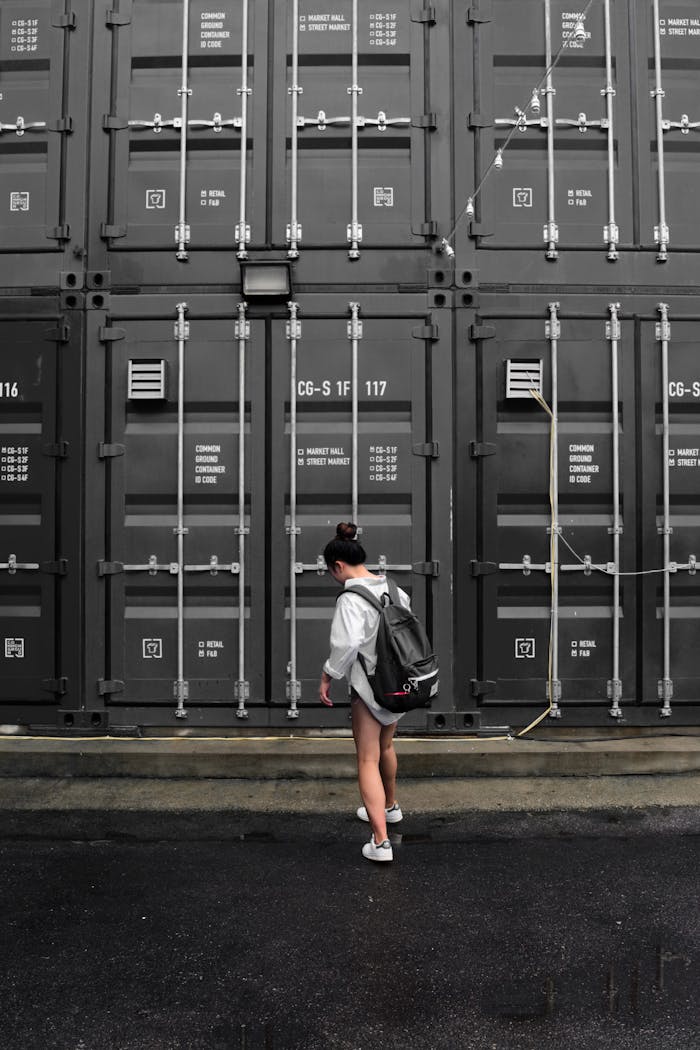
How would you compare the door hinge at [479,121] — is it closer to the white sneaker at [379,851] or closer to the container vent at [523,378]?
the container vent at [523,378]

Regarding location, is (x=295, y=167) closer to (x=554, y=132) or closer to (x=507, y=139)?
(x=507, y=139)

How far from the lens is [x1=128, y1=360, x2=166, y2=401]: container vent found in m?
5.82

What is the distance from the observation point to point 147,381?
584 centimetres

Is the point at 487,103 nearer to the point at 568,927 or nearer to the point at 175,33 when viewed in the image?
the point at 175,33

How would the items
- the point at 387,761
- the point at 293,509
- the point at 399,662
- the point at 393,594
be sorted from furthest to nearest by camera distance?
the point at 293,509
the point at 387,761
the point at 393,594
the point at 399,662

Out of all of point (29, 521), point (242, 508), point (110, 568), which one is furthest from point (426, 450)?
point (29, 521)

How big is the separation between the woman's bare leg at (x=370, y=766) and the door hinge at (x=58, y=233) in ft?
13.0

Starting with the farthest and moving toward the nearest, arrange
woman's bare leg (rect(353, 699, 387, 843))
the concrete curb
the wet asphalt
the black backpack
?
the concrete curb → woman's bare leg (rect(353, 699, 387, 843)) → the black backpack → the wet asphalt

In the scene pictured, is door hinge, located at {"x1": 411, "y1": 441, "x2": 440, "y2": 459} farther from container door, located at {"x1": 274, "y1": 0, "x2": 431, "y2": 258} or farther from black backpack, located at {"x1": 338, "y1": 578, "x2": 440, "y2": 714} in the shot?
black backpack, located at {"x1": 338, "y1": 578, "x2": 440, "y2": 714}

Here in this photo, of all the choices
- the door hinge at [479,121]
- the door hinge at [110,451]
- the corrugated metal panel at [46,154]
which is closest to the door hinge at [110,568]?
the door hinge at [110,451]

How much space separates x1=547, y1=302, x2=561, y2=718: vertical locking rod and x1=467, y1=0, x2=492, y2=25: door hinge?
211 cm

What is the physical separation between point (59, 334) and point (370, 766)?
12.3 ft

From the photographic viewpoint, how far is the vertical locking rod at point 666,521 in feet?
19.1

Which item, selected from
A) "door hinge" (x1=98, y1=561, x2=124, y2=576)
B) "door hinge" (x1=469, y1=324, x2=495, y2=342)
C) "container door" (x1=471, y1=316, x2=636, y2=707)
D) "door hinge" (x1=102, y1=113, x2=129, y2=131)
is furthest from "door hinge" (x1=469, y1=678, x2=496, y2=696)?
"door hinge" (x1=102, y1=113, x2=129, y2=131)
